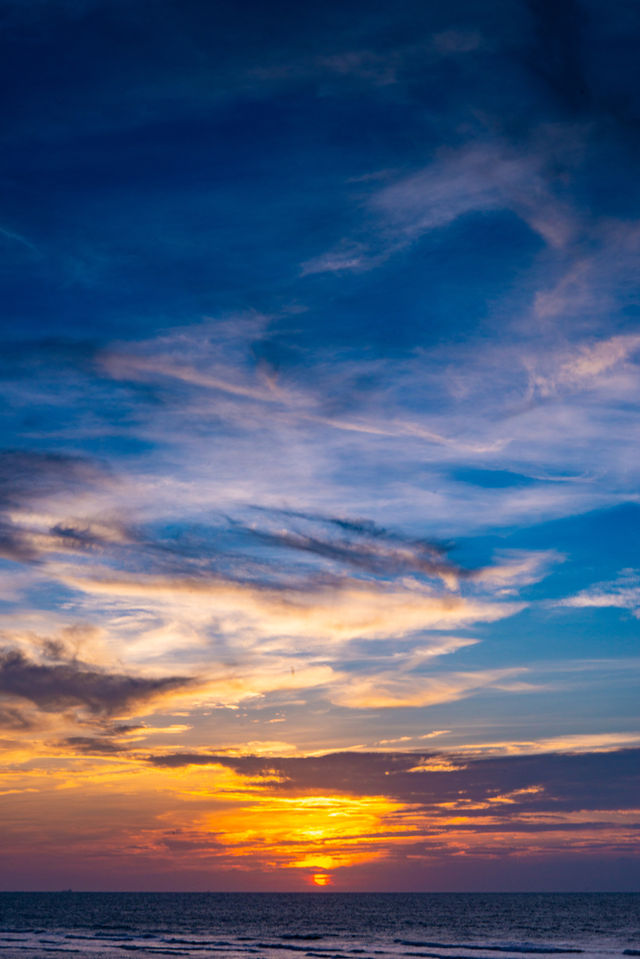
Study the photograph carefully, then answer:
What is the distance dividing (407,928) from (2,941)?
66732 millimetres

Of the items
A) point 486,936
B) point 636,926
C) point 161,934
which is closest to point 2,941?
point 161,934

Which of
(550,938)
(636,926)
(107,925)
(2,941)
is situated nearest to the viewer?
(2,941)

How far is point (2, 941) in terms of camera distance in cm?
9700

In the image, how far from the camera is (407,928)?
445 feet

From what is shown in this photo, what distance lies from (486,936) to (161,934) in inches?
1746

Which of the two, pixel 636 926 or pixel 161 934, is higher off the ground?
pixel 161 934

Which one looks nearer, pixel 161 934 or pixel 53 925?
pixel 161 934

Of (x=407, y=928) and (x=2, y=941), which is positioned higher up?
(x=2, y=941)

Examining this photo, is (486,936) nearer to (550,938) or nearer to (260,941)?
(550,938)

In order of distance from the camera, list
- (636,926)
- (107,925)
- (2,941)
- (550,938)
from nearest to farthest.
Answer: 1. (2,941)
2. (550,938)
3. (107,925)
4. (636,926)

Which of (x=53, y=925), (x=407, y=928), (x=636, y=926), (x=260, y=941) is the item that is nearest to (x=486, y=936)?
(x=407, y=928)

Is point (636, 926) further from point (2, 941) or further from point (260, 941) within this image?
point (2, 941)

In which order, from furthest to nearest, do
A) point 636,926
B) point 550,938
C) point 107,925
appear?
point 636,926 < point 107,925 < point 550,938

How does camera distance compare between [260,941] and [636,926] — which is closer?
[260,941]
